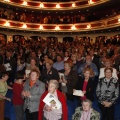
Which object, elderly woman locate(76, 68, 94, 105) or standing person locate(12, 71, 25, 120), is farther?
elderly woman locate(76, 68, 94, 105)

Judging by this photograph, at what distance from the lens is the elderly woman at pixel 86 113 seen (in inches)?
158

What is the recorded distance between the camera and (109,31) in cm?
2214

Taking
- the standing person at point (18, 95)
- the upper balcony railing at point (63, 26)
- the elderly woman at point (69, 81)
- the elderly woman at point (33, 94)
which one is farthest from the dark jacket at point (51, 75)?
the upper balcony railing at point (63, 26)

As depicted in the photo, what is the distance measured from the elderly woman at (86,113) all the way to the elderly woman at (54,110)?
381 mm

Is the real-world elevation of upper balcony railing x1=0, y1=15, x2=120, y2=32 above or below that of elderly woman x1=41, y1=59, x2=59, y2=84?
above

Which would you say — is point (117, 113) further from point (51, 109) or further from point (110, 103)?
point (51, 109)

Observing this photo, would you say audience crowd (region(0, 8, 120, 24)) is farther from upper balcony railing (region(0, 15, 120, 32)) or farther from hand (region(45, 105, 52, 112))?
hand (region(45, 105, 52, 112))

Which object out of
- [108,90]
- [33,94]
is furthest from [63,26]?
[33,94]

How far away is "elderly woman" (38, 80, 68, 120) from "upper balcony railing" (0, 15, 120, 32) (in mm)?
16218

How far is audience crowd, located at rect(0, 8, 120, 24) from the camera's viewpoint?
75.8 feet

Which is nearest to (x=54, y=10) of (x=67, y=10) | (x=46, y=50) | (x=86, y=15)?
(x=67, y=10)

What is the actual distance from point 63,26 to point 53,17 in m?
2.79


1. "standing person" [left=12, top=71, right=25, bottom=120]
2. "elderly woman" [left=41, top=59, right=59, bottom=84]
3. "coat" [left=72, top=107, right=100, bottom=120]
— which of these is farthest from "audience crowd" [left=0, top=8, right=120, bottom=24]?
"coat" [left=72, top=107, right=100, bottom=120]

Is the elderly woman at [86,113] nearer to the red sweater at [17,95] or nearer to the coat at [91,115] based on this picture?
the coat at [91,115]
